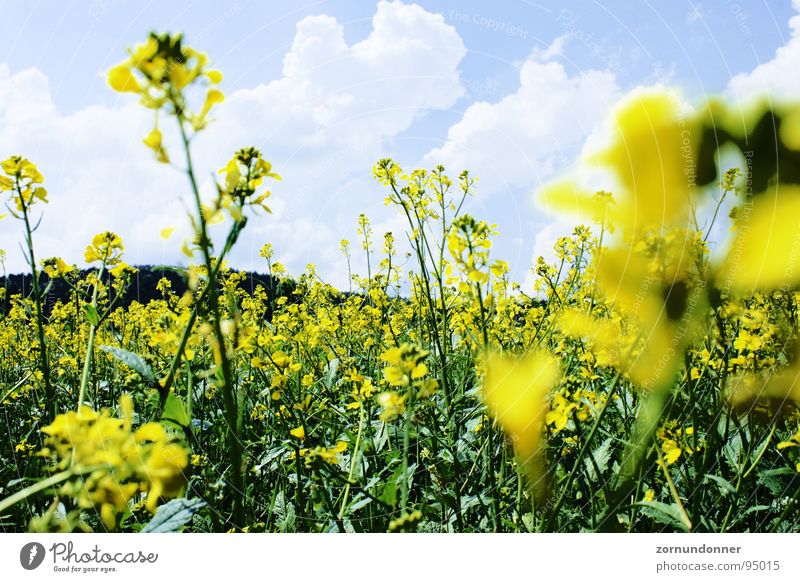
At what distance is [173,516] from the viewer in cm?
66

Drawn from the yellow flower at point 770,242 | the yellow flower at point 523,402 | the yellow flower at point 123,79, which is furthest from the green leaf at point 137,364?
the yellow flower at point 770,242

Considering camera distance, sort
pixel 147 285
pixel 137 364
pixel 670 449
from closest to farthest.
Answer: pixel 137 364 < pixel 670 449 < pixel 147 285

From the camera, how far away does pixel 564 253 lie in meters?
2.02

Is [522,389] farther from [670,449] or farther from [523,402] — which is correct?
[670,449]

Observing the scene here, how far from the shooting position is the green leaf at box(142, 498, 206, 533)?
0.64 m

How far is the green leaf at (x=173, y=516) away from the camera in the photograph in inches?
25.1

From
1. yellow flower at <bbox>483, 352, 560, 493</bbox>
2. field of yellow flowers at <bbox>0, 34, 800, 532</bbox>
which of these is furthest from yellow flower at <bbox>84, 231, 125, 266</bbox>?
yellow flower at <bbox>483, 352, 560, 493</bbox>

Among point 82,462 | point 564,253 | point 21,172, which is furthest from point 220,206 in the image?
point 564,253

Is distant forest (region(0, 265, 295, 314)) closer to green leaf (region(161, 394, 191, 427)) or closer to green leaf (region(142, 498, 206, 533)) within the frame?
green leaf (region(161, 394, 191, 427))

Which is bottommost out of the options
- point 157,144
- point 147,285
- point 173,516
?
point 173,516

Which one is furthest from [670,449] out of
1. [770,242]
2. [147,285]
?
[147,285]

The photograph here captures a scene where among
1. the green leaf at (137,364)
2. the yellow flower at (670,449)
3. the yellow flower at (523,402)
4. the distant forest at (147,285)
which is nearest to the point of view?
the green leaf at (137,364)

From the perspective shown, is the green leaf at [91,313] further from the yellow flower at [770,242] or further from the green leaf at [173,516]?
the yellow flower at [770,242]
